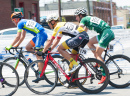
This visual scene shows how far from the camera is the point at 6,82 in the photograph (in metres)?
7.46

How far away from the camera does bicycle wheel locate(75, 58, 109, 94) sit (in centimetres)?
675

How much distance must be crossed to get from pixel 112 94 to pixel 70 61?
1.11 metres

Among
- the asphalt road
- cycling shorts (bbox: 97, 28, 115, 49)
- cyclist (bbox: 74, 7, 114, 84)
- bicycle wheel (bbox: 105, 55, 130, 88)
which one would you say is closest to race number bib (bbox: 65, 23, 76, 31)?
cyclist (bbox: 74, 7, 114, 84)

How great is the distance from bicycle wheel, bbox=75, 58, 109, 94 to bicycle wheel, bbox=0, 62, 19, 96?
1316 mm

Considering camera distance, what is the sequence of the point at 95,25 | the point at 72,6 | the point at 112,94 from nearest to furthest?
the point at 112,94
the point at 95,25
the point at 72,6

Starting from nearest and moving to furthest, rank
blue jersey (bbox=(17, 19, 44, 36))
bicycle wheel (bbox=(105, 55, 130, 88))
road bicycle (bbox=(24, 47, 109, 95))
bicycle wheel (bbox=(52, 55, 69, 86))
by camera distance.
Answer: road bicycle (bbox=(24, 47, 109, 95))
bicycle wheel (bbox=(52, 55, 69, 86))
bicycle wheel (bbox=(105, 55, 130, 88))
blue jersey (bbox=(17, 19, 44, 36))

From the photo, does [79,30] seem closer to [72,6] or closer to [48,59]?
[48,59]

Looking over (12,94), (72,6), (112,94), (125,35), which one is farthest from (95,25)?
(72,6)

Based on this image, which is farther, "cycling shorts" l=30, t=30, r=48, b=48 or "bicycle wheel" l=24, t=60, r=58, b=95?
"cycling shorts" l=30, t=30, r=48, b=48

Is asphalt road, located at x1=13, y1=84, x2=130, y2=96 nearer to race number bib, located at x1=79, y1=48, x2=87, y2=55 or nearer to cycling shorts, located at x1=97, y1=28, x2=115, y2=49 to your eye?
race number bib, located at x1=79, y1=48, x2=87, y2=55

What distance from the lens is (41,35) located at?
7.85m

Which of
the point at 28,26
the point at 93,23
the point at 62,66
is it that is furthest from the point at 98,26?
the point at 28,26

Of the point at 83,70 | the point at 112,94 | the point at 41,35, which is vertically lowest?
the point at 112,94

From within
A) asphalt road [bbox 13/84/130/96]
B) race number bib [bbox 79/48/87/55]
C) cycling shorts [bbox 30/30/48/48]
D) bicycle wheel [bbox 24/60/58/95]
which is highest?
cycling shorts [bbox 30/30/48/48]
